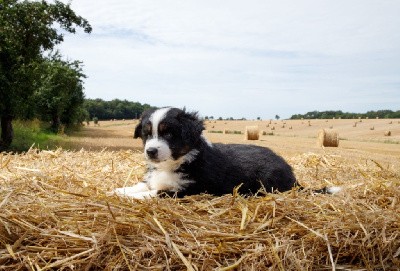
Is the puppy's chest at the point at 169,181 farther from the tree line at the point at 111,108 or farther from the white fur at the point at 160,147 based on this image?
the tree line at the point at 111,108

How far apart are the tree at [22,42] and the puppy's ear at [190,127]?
45.7ft

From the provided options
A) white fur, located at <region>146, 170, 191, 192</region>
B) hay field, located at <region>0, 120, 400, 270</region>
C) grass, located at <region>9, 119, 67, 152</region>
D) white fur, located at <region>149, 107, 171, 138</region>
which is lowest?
grass, located at <region>9, 119, 67, 152</region>

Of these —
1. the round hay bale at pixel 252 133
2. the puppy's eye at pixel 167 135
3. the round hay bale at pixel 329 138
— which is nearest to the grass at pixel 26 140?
the round hay bale at pixel 252 133

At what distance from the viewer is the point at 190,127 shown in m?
4.41

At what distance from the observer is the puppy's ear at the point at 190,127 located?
437 cm

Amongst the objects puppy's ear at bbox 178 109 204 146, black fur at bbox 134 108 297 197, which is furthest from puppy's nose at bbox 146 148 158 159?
puppy's ear at bbox 178 109 204 146

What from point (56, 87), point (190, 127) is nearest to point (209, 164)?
point (190, 127)

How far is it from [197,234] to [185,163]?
1.49 meters

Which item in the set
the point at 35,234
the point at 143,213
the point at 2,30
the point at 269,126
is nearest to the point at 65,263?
the point at 35,234

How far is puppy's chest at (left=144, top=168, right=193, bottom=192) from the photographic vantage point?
4398 mm

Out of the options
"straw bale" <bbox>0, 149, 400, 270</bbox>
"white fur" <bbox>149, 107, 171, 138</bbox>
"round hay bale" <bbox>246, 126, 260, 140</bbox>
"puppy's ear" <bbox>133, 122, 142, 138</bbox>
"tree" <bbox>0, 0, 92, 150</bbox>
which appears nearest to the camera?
"straw bale" <bbox>0, 149, 400, 270</bbox>

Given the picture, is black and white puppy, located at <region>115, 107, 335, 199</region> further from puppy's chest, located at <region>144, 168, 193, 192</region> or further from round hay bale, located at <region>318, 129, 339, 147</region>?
round hay bale, located at <region>318, 129, 339, 147</region>

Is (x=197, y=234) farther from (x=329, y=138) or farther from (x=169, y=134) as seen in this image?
(x=329, y=138)

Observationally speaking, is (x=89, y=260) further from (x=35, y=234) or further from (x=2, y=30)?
(x=2, y=30)
